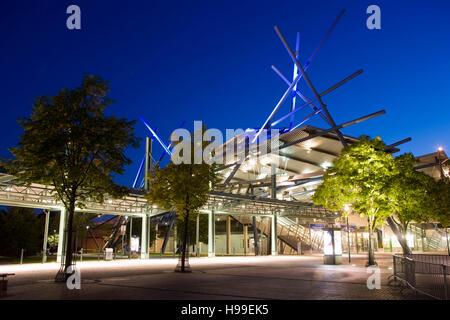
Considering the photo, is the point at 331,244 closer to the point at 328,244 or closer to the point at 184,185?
the point at 328,244

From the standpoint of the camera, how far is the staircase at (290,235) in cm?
5456

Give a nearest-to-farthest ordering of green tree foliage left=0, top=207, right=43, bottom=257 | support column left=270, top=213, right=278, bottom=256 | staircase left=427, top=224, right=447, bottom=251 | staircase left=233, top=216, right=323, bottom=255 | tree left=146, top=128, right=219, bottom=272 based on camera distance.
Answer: tree left=146, top=128, right=219, bottom=272
green tree foliage left=0, top=207, right=43, bottom=257
support column left=270, top=213, right=278, bottom=256
staircase left=233, top=216, right=323, bottom=255
staircase left=427, top=224, right=447, bottom=251

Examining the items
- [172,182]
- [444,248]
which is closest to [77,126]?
[172,182]

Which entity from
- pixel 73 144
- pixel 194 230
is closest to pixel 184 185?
pixel 73 144

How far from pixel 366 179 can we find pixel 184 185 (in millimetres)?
10765

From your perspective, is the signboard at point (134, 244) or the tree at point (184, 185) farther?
the signboard at point (134, 244)

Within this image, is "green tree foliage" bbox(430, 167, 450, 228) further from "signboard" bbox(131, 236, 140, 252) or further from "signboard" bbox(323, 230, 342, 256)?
"signboard" bbox(131, 236, 140, 252)

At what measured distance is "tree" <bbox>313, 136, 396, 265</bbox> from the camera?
2211 cm

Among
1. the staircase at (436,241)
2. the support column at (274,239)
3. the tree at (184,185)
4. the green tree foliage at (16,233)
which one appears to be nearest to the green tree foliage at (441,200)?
the support column at (274,239)

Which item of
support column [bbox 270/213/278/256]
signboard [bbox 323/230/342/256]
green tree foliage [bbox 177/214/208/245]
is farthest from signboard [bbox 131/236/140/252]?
signboard [bbox 323/230/342/256]

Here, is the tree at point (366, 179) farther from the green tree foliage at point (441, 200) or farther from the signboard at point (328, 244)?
the green tree foliage at point (441, 200)

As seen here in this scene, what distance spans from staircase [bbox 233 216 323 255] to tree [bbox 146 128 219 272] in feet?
115

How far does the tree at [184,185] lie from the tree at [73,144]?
12.3ft

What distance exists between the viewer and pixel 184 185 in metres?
20.5
